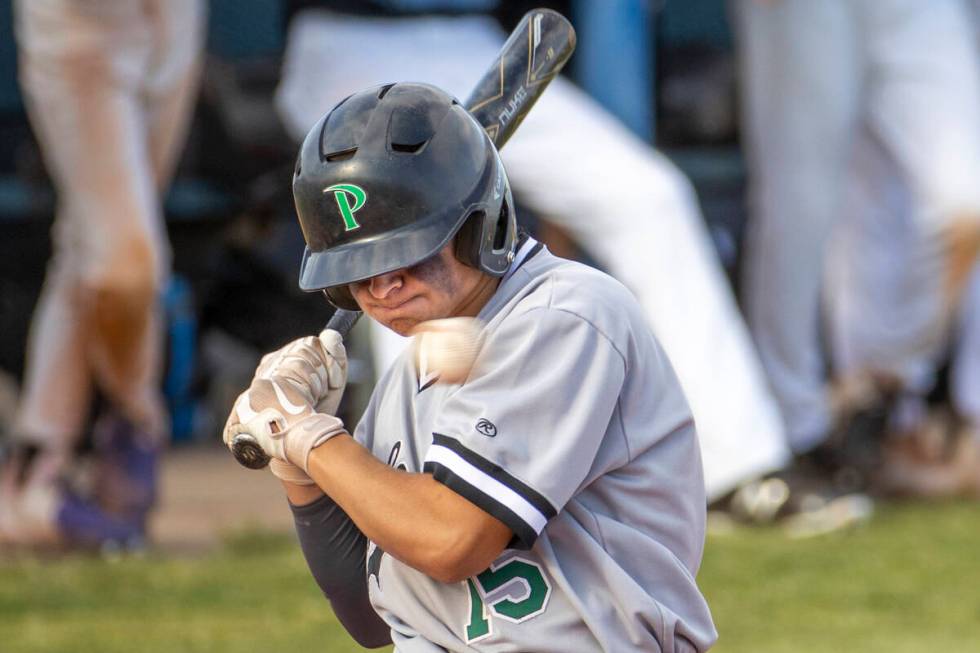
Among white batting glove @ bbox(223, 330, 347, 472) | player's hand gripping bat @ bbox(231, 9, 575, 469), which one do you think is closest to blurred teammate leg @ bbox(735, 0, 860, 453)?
player's hand gripping bat @ bbox(231, 9, 575, 469)

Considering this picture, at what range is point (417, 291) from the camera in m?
2.17

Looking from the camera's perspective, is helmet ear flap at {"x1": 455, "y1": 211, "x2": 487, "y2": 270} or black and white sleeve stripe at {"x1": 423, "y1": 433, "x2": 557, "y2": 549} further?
helmet ear flap at {"x1": 455, "y1": 211, "x2": 487, "y2": 270}

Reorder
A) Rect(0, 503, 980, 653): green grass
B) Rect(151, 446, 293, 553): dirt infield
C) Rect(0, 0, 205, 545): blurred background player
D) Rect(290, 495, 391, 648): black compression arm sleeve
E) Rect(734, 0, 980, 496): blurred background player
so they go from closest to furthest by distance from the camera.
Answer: Rect(290, 495, 391, 648): black compression arm sleeve < Rect(0, 503, 980, 653): green grass < Rect(0, 0, 205, 545): blurred background player < Rect(151, 446, 293, 553): dirt infield < Rect(734, 0, 980, 496): blurred background player

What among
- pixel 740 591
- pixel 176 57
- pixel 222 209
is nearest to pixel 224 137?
pixel 222 209

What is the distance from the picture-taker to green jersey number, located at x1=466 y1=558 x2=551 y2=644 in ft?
6.99

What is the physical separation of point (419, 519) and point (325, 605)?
2.47 meters

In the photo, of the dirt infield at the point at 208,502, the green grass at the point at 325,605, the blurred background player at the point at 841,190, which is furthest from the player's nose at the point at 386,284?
the blurred background player at the point at 841,190

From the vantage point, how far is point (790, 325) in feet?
18.7

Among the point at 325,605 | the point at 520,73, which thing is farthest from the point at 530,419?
the point at 325,605

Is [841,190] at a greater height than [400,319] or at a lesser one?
lesser

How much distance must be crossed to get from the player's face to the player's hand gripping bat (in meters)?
0.40

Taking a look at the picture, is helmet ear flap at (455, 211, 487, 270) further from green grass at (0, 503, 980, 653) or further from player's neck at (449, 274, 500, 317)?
green grass at (0, 503, 980, 653)

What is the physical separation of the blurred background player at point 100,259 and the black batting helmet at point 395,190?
8.32 ft

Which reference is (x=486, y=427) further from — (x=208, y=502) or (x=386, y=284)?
(x=208, y=502)
